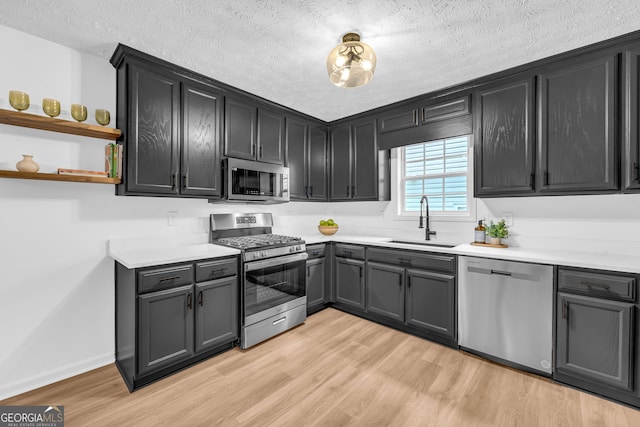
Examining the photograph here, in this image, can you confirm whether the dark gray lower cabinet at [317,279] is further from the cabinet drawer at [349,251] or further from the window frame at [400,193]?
the window frame at [400,193]

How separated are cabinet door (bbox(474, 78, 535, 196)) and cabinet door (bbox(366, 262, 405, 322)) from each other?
120 cm

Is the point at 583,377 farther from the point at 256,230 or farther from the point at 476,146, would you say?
the point at 256,230

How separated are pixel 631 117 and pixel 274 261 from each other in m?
3.11

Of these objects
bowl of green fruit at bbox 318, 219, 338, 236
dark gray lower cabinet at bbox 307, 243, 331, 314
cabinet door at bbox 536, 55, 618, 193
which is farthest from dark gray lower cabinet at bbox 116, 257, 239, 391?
cabinet door at bbox 536, 55, 618, 193

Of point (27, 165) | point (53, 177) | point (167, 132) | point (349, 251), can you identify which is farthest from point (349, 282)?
point (27, 165)

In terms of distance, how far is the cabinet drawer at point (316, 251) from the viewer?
11.0 ft

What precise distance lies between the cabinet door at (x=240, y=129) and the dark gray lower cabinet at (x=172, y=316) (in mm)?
1194

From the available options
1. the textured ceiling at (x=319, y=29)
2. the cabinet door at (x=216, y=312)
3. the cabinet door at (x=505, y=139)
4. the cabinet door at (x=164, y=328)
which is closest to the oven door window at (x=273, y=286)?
the cabinet door at (x=216, y=312)

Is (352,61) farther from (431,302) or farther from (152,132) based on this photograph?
(431,302)

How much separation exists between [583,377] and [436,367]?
0.99 meters

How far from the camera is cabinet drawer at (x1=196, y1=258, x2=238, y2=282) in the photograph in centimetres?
232

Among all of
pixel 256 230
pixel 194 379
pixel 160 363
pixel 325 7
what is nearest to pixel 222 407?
pixel 194 379

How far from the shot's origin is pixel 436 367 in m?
2.33

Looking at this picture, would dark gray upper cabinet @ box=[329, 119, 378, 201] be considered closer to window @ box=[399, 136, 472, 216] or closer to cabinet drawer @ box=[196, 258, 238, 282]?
window @ box=[399, 136, 472, 216]
